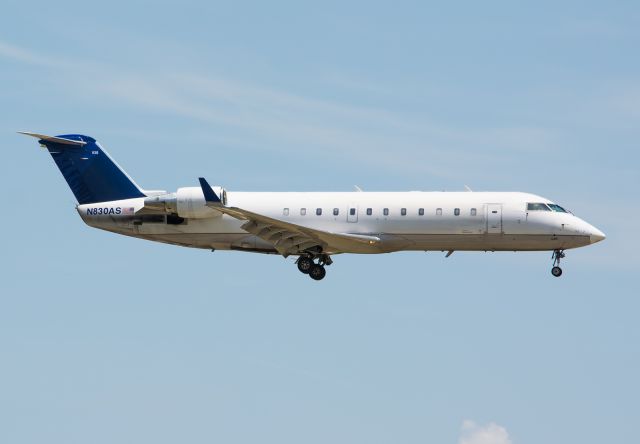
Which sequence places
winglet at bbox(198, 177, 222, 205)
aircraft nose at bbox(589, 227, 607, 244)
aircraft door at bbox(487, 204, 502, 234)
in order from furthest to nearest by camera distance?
aircraft nose at bbox(589, 227, 607, 244) < aircraft door at bbox(487, 204, 502, 234) < winglet at bbox(198, 177, 222, 205)

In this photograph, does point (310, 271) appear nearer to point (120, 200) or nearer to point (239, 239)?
point (239, 239)

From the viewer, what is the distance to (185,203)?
4325 cm

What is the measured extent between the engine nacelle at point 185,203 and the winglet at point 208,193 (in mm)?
1944

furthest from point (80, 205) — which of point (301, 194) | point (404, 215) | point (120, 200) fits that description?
point (404, 215)

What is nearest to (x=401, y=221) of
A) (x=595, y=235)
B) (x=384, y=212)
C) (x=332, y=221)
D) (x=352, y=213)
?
(x=384, y=212)

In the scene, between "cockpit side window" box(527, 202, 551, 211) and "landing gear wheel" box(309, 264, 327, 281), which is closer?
"cockpit side window" box(527, 202, 551, 211)

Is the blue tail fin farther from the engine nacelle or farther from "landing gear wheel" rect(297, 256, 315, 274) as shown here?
"landing gear wheel" rect(297, 256, 315, 274)

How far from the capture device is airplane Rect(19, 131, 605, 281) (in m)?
42.2

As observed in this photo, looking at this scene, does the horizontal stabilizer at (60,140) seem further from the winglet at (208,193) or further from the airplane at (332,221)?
the winglet at (208,193)

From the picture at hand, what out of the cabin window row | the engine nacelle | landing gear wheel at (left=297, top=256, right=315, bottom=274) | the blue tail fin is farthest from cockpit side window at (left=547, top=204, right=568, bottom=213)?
the blue tail fin

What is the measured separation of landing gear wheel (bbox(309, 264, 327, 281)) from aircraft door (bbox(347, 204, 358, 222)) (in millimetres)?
2175

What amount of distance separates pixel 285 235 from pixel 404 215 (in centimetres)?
437

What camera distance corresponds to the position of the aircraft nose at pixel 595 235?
140 feet

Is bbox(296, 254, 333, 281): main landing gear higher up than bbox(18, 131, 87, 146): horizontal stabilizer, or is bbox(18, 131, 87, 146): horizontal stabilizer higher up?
bbox(18, 131, 87, 146): horizontal stabilizer
